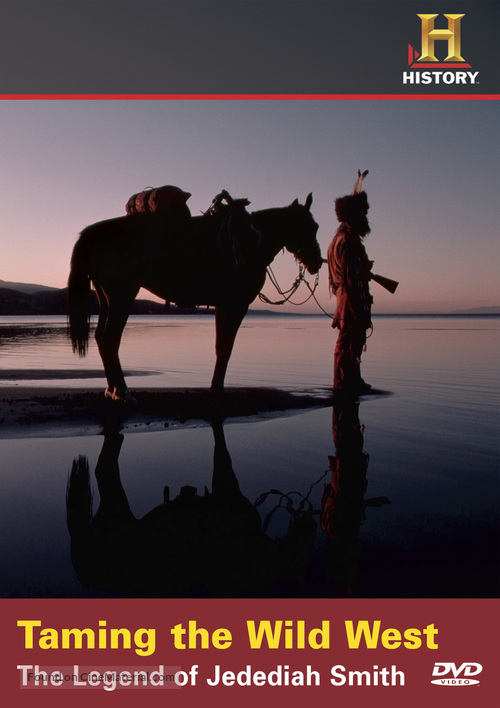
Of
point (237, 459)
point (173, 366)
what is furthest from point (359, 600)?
point (173, 366)

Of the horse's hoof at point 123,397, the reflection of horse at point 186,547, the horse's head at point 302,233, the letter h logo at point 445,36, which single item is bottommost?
the reflection of horse at point 186,547

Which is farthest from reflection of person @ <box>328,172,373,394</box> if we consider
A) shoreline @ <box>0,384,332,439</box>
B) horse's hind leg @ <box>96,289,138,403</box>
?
horse's hind leg @ <box>96,289,138,403</box>

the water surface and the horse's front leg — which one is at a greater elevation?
the horse's front leg

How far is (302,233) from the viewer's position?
28.3 ft

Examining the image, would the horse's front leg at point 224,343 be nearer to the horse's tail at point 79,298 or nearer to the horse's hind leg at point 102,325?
the horse's hind leg at point 102,325

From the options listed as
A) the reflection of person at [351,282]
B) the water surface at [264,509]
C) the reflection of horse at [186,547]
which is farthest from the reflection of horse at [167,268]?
the reflection of horse at [186,547]

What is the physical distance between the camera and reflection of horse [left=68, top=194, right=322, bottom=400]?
24.2 feet

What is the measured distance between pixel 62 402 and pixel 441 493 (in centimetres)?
516

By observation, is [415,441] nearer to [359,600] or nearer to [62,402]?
[359,600]

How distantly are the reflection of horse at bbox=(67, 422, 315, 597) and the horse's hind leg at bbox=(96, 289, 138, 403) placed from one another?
3.52 m

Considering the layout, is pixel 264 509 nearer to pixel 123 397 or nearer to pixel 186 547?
pixel 186 547

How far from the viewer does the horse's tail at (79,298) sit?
745 cm

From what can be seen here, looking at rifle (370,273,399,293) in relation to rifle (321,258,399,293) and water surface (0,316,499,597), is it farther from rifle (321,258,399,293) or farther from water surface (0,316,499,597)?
water surface (0,316,499,597)

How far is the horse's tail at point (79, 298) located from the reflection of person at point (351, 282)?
3.69m
